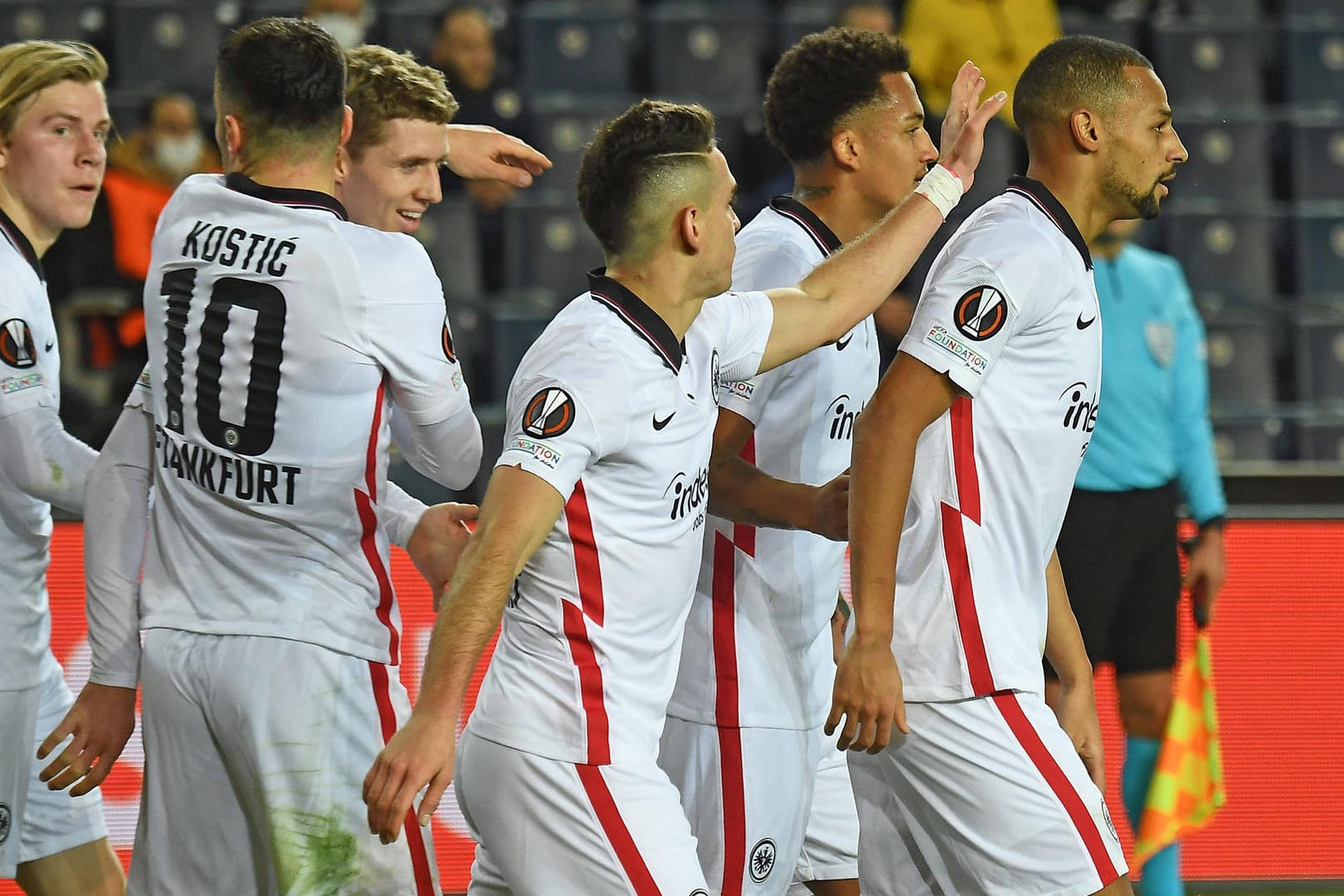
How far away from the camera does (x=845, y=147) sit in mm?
4250

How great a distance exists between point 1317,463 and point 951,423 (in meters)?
5.06

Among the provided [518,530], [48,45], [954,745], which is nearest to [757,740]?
[954,745]

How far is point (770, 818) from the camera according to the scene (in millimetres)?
3969

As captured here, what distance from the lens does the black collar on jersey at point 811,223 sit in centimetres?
420

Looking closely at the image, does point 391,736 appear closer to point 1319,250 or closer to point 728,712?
point 728,712

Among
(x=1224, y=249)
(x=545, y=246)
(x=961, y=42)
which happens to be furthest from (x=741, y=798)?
(x=1224, y=249)

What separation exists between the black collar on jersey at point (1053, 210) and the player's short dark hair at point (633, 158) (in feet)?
2.37

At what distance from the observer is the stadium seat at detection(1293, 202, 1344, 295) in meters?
9.19

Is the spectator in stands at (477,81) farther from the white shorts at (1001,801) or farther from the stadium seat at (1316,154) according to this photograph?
the white shorts at (1001,801)

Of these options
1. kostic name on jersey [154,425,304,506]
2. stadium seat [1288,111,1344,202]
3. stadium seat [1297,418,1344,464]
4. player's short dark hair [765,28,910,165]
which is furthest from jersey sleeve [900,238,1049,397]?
stadium seat [1288,111,1344,202]

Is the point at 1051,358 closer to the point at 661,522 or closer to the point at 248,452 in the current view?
the point at 661,522

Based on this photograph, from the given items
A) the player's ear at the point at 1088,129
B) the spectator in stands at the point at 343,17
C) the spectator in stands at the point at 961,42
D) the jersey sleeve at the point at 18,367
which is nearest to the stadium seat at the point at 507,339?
the spectator in stands at the point at 343,17

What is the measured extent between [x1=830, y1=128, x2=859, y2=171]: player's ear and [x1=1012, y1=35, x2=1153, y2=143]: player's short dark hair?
1.76ft

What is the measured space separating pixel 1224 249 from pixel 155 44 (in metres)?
5.70
